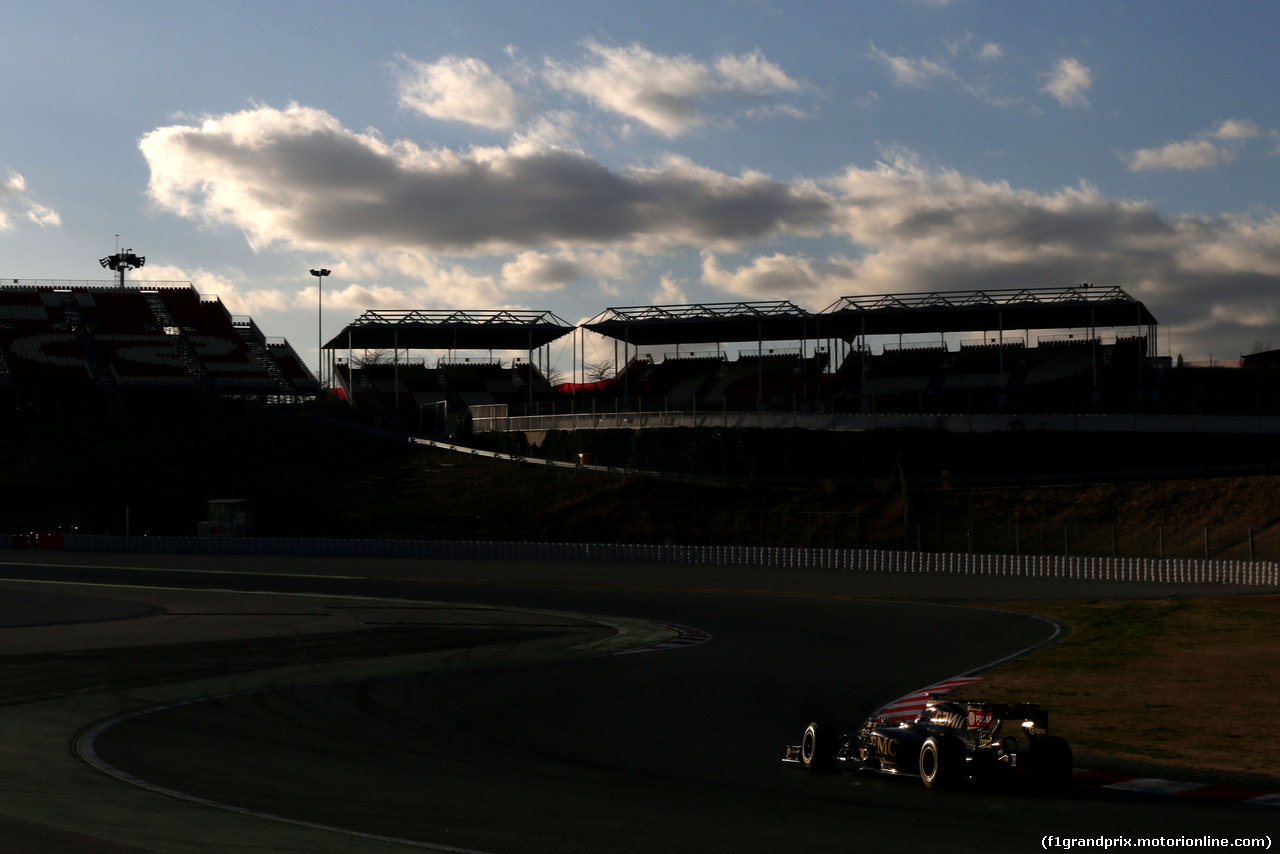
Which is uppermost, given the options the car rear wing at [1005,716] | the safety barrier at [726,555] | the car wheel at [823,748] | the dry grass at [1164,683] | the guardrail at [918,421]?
the guardrail at [918,421]

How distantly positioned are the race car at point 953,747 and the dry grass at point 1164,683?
9.58 ft

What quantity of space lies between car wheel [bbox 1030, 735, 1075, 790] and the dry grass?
9.15 ft

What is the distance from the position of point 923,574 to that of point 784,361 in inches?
1750

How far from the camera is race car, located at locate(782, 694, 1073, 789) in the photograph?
34.3 ft

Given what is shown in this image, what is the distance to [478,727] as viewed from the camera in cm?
1441

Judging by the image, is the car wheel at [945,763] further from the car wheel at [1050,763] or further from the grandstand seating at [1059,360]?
the grandstand seating at [1059,360]

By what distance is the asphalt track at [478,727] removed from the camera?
9148 millimetres

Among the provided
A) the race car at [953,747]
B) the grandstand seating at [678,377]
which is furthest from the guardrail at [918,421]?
the race car at [953,747]

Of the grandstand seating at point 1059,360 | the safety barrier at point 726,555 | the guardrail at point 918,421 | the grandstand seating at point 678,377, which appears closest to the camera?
the safety barrier at point 726,555

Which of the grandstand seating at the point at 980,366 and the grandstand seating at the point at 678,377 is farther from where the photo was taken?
the grandstand seating at the point at 678,377

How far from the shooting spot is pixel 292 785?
1066 centimetres

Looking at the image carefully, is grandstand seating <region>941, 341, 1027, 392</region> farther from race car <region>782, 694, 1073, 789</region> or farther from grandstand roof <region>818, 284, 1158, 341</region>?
race car <region>782, 694, 1073, 789</region>

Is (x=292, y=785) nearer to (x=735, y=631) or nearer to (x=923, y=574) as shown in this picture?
(x=735, y=631)

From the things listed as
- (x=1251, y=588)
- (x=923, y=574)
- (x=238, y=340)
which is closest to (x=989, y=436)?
(x=923, y=574)
